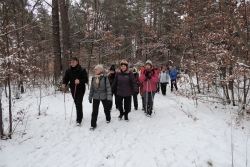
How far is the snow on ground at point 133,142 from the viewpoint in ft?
12.6

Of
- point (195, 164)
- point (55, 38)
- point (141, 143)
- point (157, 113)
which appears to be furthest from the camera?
point (55, 38)

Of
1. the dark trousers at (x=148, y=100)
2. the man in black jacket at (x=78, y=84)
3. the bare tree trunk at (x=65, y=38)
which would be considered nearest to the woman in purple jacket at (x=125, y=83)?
the dark trousers at (x=148, y=100)

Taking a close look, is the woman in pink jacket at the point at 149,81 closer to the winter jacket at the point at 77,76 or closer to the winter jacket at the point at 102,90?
the winter jacket at the point at 102,90

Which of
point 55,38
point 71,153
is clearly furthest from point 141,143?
point 55,38

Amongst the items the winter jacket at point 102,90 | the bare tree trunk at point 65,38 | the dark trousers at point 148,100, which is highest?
the bare tree trunk at point 65,38

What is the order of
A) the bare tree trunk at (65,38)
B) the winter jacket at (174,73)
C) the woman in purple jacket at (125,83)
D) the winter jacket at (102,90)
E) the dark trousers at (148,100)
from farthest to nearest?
the winter jacket at (174,73) → the bare tree trunk at (65,38) → the dark trousers at (148,100) → the woman in purple jacket at (125,83) → the winter jacket at (102,90)

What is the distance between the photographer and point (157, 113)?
726cm

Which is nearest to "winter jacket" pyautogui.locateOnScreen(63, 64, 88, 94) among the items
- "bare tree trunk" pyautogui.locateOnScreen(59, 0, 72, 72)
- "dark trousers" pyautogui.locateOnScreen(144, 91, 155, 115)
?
"dark trousers" pyautogui.locateOnScreen(144, 91, 155, 115)

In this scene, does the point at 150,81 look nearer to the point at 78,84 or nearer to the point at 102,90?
the point at 102,90

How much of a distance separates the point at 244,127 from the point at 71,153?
17.4ft

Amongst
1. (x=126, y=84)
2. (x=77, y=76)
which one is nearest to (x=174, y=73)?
(x=126, y=84)

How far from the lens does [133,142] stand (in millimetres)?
4781

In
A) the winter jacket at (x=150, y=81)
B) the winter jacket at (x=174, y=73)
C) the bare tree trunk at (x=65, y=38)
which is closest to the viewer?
the winter jacket at (x=150, y=81)

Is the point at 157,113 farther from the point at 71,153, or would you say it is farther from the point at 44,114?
the point at 44,114
